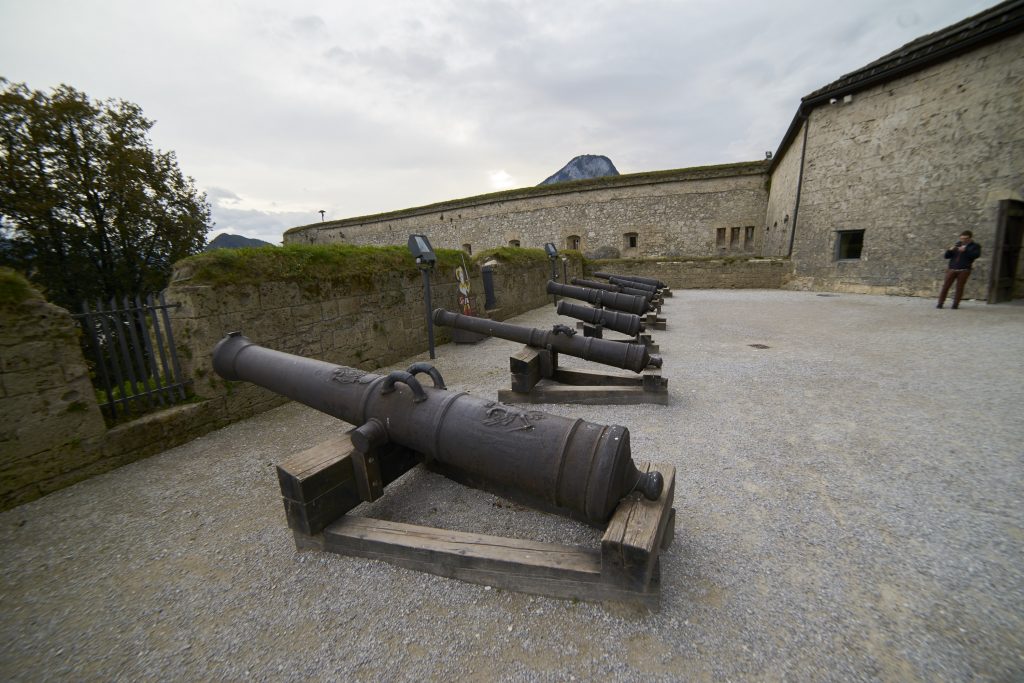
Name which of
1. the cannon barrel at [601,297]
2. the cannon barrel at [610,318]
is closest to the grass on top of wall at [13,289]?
the cannon barrel at [610,318]

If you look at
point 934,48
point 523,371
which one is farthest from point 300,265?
Result: point 934,48

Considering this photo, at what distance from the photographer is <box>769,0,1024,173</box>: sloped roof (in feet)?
30.4

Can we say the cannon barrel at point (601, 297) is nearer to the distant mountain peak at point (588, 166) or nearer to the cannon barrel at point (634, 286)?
the cannon barrel at point (634, 286)

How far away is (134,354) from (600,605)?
4479 mm

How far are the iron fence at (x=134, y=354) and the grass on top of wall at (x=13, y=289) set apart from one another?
34 centimetres

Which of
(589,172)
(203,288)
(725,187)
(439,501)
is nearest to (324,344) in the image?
(203,288)

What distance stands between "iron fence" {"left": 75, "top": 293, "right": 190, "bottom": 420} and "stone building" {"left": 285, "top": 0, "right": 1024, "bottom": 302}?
15818mm

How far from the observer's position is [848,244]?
46.5 ft

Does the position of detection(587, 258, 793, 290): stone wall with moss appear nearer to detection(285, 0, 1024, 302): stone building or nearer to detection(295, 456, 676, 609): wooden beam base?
detection(285, 0, 1024, 302): stone building

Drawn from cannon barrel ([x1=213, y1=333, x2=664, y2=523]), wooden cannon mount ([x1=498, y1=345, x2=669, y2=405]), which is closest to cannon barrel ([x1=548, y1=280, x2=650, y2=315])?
wooden cannon mount ([x1=498, y1=345, x2=669, y2=405])

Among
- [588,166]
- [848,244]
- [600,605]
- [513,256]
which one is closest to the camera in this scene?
[600,605]

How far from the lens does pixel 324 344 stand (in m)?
5.23

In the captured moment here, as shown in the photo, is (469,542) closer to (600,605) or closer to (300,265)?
(600,605)

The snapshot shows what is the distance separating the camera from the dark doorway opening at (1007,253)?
906 centimetres
